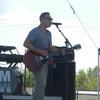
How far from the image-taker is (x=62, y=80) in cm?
832

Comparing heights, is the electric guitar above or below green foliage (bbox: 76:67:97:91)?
below

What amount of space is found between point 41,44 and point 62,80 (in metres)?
1.32

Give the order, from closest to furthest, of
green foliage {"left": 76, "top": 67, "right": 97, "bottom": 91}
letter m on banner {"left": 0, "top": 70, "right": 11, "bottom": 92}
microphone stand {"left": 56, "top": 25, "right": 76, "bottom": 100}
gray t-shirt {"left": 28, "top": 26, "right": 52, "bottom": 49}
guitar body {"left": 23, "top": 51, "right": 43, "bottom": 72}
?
guitar body {"left": 23, "top": 51, "right": 43, "bottom": 72}, gray t-shirt {"left": 28, "top": 26, "right": 52, "bottom": 49}, letter m on banner {"left": 0, "top": 70, "right": 11, "bottom": 92}, microphone stand {"left": 56, "top": 25, "right": 76, "bottom": 100}, green foliage {"left": 76, "top": 67, "right": 97, "bottom": 91}

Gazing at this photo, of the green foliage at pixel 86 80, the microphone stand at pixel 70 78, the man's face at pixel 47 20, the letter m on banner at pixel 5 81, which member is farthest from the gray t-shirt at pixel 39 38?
the green foliage at pixel 86 80

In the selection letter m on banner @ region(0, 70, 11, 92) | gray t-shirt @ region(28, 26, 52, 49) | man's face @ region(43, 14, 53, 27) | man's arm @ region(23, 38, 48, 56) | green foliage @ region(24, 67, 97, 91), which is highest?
green foliage @ region(24, 67, 97, 91)

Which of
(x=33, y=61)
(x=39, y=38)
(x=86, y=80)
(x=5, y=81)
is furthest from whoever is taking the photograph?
(x=86, y=80)

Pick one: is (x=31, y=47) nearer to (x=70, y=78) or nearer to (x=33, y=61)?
(x=33, y=61)

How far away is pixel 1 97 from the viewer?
7668 mm

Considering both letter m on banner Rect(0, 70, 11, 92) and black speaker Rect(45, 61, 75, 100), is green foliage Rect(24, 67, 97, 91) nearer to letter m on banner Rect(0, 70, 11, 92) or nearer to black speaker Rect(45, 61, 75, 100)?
black speaker Rect(45, 61, 75, 100)

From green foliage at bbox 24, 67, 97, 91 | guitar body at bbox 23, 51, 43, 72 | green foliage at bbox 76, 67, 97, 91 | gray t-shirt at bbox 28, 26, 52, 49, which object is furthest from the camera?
green foliage at bbox 76, 67, 97, 91

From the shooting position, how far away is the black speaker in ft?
Answer: 27.0

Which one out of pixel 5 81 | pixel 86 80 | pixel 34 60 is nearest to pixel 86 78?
pixel 86 80

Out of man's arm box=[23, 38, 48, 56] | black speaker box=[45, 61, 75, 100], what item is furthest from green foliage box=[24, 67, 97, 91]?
man's arm box=[23, 38, 48, 56]

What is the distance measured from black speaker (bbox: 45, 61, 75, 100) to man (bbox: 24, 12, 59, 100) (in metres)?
1.05
